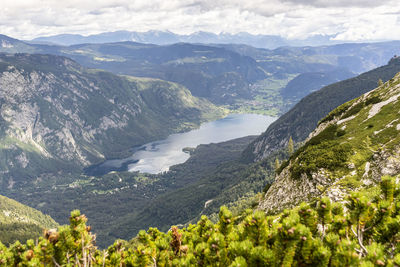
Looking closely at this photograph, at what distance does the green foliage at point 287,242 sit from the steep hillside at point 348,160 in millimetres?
33647

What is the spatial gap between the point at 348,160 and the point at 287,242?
179ft

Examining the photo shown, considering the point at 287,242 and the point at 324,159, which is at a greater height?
the point at 287,242

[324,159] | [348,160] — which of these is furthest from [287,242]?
[324,159]

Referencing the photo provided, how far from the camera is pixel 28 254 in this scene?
66.0 feet

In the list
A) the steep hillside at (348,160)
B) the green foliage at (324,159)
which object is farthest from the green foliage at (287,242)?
the green foliage at (324,159)

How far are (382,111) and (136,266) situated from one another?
78629 millimetres

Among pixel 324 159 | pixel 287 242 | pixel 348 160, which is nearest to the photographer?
pixel 287 242

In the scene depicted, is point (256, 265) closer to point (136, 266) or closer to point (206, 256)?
point (206, 256)

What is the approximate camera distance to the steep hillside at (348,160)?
178 ft

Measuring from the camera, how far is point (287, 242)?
14375 millimetres

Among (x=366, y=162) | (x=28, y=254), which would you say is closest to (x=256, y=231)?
(x=28, y=254)

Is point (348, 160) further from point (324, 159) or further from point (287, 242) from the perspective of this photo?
point (287, 242)

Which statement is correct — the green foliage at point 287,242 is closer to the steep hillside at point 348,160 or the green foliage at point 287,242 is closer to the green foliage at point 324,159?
the steep hillside at point 348,160

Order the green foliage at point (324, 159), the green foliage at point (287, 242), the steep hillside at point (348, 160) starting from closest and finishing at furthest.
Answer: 1. the green foliage at point (287, 242)
2. the steep hillside at point (348, 160)
3. the green foliage at point (324, 159)
